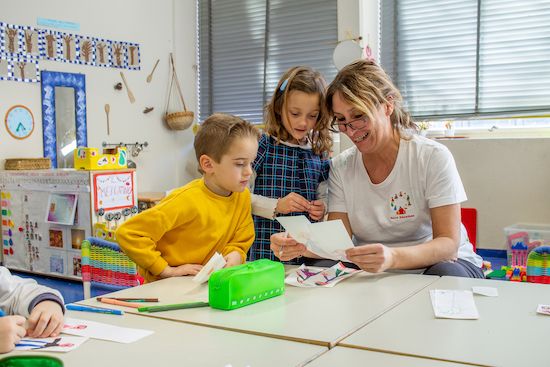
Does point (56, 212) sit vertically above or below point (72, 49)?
below

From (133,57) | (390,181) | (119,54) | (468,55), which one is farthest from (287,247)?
(133,57)

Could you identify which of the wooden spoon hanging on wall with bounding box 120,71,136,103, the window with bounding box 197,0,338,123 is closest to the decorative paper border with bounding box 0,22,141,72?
the wooden spoon hanging on wall with bounding box 120,71,136,103

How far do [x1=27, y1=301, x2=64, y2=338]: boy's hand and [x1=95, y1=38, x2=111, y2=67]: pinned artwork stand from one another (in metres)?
4.45

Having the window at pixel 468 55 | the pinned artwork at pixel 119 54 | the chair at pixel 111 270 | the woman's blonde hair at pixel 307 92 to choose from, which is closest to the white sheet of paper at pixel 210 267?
the woman's blonde hair at pixel 307 92

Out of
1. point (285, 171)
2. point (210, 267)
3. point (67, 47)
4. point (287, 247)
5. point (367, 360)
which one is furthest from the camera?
point (67, 47)

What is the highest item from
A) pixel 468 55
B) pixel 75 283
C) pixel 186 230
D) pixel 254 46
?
pixel 254 46

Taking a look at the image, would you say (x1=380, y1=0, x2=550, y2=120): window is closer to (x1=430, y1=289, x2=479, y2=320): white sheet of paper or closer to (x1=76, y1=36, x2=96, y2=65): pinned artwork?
(x1=76, y1=36, x2=96, y2=65): pinned artwork

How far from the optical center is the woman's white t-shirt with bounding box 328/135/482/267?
6.48 ft

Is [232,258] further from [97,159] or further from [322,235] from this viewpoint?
[97,159]

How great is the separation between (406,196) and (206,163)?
70 cm

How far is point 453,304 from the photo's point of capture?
1313mm

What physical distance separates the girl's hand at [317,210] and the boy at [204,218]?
238mm

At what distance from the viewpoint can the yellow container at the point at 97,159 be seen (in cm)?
422

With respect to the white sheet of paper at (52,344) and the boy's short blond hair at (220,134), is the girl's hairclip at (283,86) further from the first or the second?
the white sheet of paper at (52,344)
